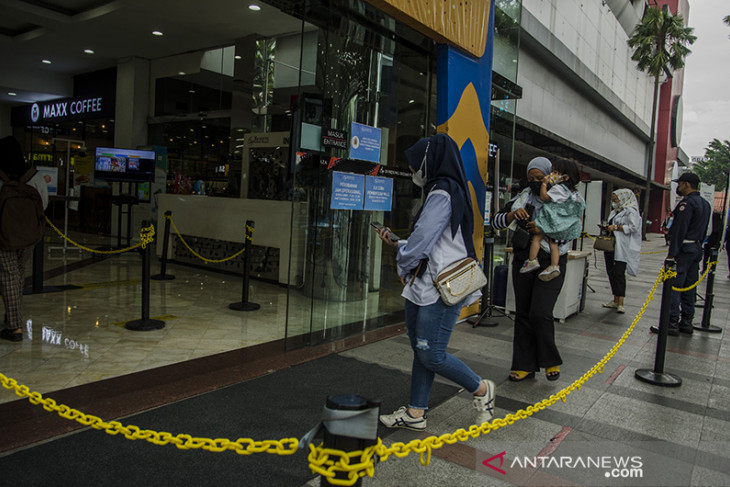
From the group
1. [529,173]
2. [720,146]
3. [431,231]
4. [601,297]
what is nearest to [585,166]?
[601,297]

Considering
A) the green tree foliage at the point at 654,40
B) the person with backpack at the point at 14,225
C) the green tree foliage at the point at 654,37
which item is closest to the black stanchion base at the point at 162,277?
the person with backpack at the point at 14,225

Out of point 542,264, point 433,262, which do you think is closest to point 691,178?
point 542,264

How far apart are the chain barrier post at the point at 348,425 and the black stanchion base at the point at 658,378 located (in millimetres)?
3589

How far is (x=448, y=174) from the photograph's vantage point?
300 centimetres

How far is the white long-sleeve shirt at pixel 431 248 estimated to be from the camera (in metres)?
2.93

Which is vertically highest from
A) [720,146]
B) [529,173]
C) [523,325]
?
[720,146]

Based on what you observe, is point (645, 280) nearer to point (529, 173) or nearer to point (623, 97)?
point (529, 173)

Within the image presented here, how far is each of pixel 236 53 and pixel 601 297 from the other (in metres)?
9.24

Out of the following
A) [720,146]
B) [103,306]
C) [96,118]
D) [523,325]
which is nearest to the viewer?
[523,325]

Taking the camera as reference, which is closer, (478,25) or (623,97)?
(478,25)

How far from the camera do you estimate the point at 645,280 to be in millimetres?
11508

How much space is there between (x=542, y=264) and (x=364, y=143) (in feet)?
7.44

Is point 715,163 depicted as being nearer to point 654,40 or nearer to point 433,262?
point 654,40

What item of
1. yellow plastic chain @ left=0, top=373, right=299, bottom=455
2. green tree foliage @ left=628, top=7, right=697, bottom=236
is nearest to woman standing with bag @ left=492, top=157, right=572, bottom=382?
yellow plastic chain @ left=0, top=373, right=299, bottom=455
